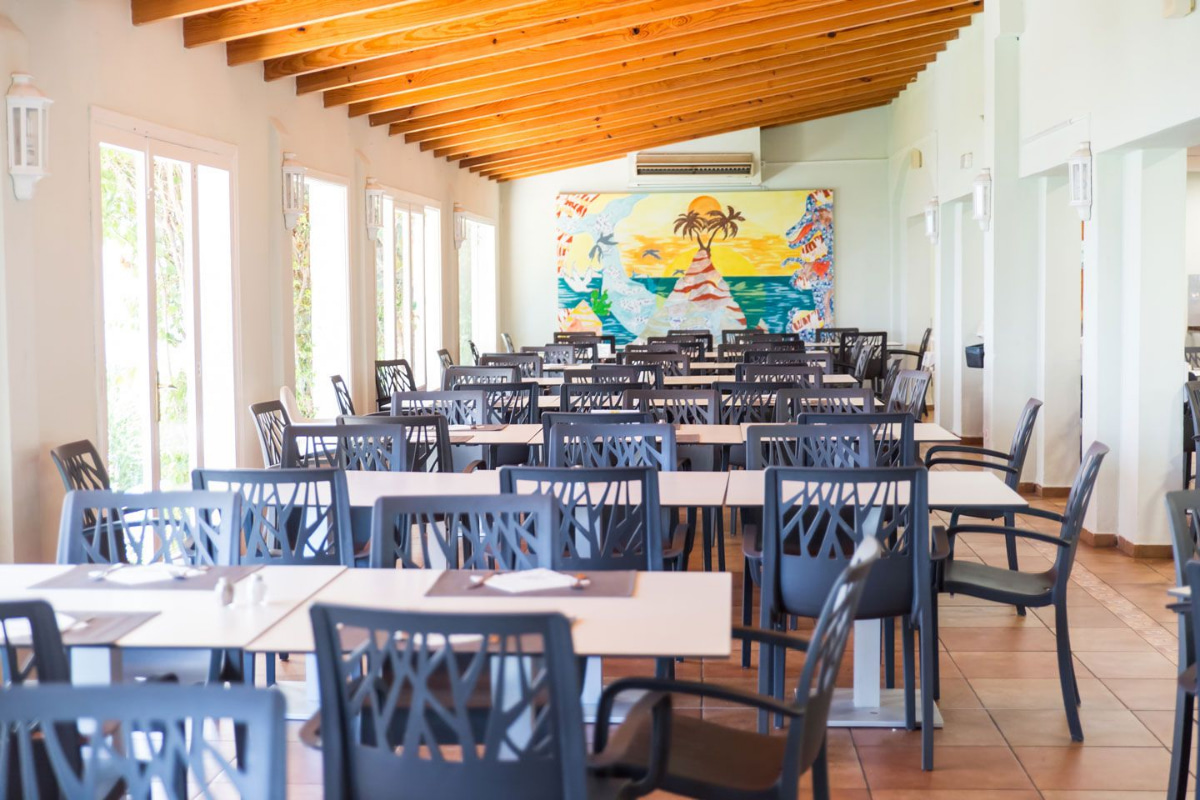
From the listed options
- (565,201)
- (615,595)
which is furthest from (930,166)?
(615,595)

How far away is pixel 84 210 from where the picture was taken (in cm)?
558

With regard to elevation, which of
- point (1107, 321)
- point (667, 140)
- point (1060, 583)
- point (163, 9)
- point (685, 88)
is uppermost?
point (667, 140)

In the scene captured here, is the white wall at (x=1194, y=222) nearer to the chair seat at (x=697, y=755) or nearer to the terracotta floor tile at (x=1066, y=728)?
the terracotta floor tile at (x=1066, y=728)

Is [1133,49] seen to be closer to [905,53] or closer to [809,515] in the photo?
[809,515]

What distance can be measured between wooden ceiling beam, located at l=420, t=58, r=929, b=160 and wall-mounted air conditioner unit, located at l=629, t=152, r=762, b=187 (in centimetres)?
203

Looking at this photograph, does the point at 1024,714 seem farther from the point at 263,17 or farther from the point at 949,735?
the point at 263,17

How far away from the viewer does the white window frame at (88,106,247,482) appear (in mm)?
5672

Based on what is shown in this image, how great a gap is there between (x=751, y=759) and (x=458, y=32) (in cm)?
599

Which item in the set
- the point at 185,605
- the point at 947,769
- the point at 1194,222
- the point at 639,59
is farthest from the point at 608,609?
the point at 1194,222

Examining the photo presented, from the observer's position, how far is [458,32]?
7637 millimetres

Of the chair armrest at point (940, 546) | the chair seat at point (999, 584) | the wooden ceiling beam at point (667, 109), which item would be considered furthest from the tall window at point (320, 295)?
the chair seat at point (999, 584)

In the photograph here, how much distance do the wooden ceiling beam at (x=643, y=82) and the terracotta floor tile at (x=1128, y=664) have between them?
682 centimetres

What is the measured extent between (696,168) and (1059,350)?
7.79 metres

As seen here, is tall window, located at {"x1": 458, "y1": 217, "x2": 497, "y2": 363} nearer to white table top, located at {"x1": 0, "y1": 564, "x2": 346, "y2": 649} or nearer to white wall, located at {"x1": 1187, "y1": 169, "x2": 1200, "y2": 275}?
white wall, located at {"x1": 1187, "y1": 169, "x2": 1200, "y2": 275}
